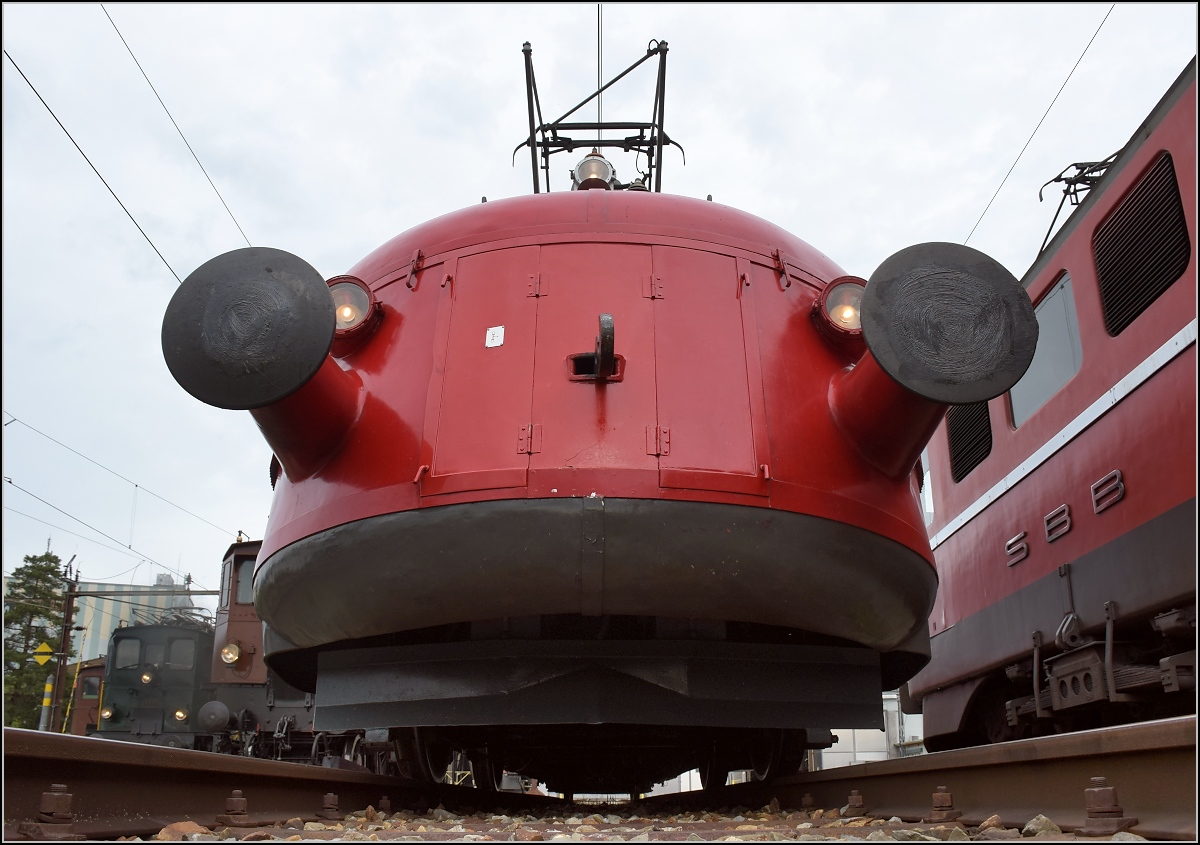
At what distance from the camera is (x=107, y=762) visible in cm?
259

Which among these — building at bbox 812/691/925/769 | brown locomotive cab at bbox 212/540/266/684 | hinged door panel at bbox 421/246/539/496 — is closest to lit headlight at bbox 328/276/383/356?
hinged door panel at bbox 421/246/539/496

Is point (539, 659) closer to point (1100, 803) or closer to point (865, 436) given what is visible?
point (865, 436)

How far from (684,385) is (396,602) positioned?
4.79 ft

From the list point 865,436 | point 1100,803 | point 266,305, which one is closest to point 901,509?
point 865,436

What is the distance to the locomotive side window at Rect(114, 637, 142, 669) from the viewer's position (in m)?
17.4

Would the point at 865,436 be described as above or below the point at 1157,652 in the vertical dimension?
above

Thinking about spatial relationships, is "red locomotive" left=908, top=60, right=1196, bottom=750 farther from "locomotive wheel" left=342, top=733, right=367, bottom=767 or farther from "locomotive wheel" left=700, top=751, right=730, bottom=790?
"locomotive wheel" left=342, top=733, right=367, bottom=767

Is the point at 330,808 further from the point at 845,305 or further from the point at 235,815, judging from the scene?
the point at 845,305

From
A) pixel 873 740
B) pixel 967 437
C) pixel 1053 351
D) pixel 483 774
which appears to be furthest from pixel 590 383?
pixel 873 740

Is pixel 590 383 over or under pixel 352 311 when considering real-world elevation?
under

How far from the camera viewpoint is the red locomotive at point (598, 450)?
3.70 metres

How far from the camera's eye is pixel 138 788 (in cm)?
278

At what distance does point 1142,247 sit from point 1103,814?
9.61ft

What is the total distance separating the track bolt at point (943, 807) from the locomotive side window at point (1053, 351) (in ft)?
8.82
